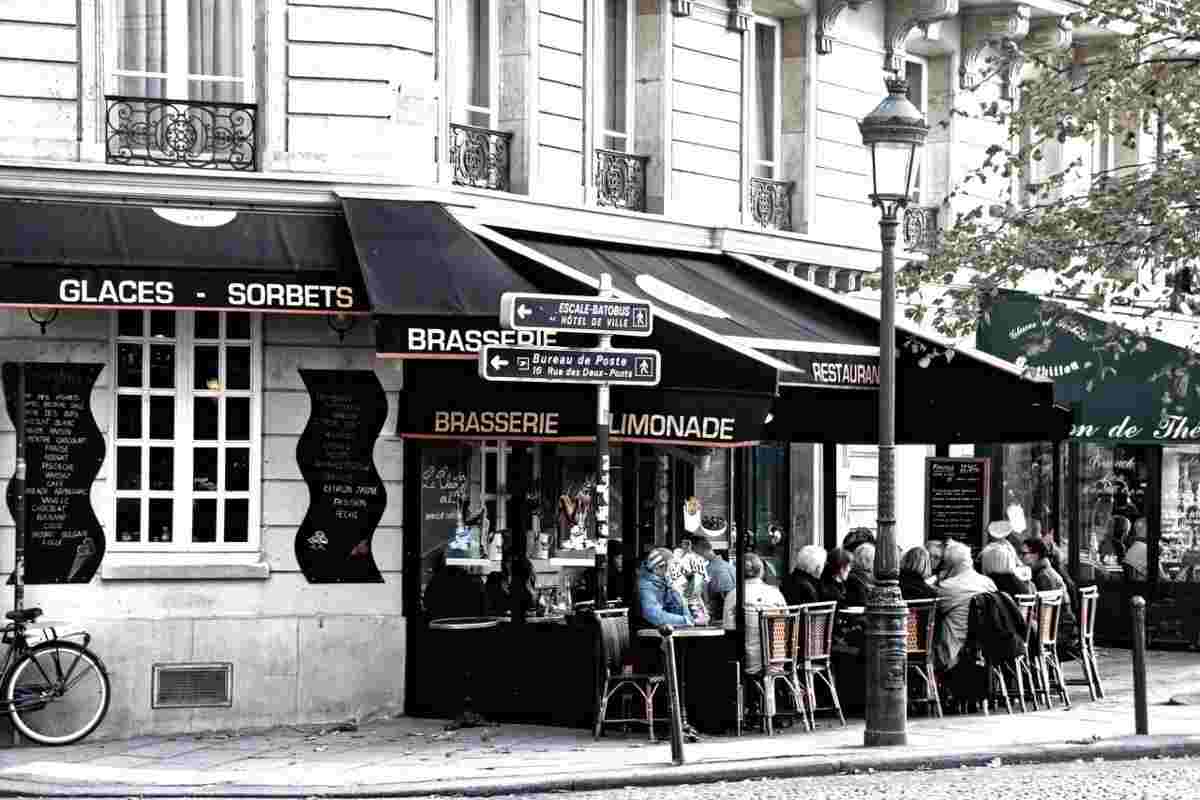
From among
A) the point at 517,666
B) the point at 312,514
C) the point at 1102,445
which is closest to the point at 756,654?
the point at 517,666

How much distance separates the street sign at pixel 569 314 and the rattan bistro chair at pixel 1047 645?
5.05 metres

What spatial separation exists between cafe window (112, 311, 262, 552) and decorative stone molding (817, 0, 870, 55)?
7.36 metres

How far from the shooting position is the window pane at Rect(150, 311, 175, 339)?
17.4m

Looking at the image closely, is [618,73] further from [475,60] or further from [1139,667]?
[1139,667]

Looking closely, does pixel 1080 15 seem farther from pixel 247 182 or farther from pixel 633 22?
pixel 247 182

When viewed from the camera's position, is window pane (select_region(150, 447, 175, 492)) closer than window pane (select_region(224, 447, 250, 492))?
Yes

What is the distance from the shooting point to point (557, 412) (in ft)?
55.7

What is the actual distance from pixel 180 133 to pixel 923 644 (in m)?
6.75

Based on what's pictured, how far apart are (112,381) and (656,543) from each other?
5.32 metres

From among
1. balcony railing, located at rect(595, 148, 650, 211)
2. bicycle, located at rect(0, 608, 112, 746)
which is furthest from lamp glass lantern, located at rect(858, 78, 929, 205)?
bicycle, located at rect(0, 608, 112, 746)

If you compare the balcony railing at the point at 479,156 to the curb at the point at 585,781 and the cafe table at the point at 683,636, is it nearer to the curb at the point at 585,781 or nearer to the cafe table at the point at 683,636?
the cafe table at the point at 683,636

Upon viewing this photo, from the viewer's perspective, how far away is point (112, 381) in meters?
17.2

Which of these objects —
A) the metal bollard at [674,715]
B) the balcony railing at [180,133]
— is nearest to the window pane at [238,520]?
the balcony railing at [180,133]

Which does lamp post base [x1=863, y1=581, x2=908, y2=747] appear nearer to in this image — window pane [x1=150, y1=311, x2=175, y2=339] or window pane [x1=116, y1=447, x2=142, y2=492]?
window pane [x1=116, y1=447, x2=142, y2=492]
